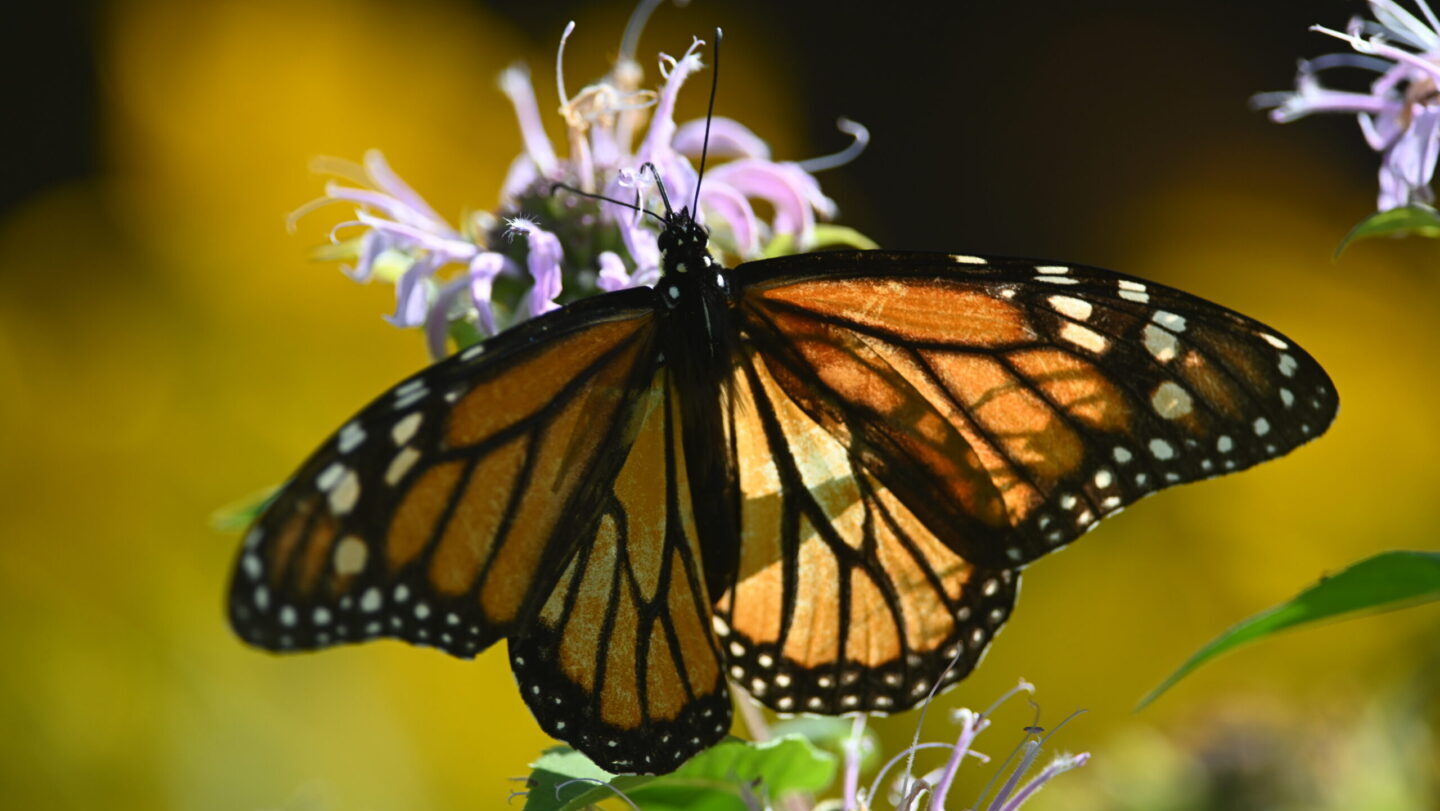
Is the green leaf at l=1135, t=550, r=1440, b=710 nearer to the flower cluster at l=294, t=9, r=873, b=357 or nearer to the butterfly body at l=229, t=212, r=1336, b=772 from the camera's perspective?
the butterfly body at l=229, t=212, r=1336, b=772

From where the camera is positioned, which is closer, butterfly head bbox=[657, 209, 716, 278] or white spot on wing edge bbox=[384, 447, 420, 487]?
white spot on wing edge bbox=[384, 447, 420, 487]

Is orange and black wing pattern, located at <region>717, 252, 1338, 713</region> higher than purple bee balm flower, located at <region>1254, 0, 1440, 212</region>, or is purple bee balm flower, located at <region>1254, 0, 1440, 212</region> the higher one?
purple bee balm flower, located at <region>1254, 0, 1440, 212</region>

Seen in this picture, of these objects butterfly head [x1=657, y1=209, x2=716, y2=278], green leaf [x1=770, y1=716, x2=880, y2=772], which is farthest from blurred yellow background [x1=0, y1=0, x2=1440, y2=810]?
butterfly head [x1=657, y1=209, x2=716, y2=278]

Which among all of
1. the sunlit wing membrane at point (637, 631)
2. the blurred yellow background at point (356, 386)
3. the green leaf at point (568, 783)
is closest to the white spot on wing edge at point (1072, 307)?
the sunlit wing membrane at point (637, 631)

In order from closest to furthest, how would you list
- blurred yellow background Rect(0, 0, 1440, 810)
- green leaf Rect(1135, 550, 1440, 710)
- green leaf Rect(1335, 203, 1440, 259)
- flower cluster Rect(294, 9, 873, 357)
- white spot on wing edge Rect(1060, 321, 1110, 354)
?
green leaf Rect(1135, 550, 1440, 710), green leaf Rect(1335, 203, 1440, 259), white spot on wing edge Rect(1060, 321, 1110, 354), flower cluster Rect(294, 9, 873, 357), blurred yellow background Rect(0, 0, 1440, 810)

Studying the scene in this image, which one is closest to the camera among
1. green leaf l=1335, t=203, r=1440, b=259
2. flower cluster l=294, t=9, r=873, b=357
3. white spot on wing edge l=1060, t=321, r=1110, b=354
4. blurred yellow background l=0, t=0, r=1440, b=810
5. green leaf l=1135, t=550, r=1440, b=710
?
green leaf l=1135, t=550, r=1440, b=710

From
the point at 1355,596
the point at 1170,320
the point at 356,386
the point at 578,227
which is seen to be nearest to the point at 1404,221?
the point at 1170,320

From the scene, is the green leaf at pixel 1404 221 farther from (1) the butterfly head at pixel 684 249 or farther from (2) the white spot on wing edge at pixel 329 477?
(2) the white spot on wing edge at pixel 329 477
